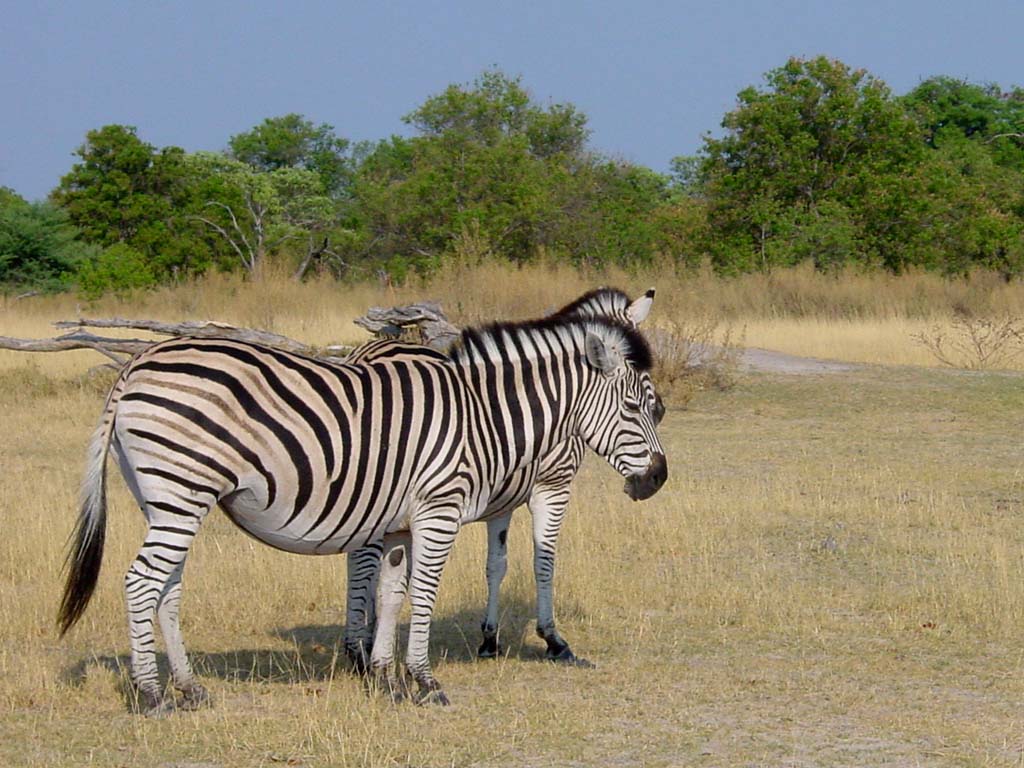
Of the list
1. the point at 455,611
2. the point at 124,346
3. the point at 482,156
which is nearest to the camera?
the point at 455,611

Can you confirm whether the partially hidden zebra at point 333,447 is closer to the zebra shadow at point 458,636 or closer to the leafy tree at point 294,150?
the zebra shadow at point 458,636

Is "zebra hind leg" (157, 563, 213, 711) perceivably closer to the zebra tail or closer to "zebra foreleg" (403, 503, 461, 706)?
the zebra tail

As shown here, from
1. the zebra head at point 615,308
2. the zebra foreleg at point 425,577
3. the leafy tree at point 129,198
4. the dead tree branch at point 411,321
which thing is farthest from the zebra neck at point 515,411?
the leafy tree at point 129,198

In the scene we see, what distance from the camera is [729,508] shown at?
1103 centimetres

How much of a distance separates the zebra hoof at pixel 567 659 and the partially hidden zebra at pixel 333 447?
959 millimetres

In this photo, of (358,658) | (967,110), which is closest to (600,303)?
(358,658)

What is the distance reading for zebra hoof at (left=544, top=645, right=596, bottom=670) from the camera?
23.0 ft

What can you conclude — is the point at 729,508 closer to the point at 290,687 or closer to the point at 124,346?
the point at 290,687

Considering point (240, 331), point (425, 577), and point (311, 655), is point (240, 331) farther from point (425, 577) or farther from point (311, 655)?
point (425, 577)

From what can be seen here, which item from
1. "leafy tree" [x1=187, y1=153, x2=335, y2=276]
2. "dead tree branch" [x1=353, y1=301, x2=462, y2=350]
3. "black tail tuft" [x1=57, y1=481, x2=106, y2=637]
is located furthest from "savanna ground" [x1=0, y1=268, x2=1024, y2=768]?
"leafy tree" [x1=187, y1=153, x2=335, y2=276]

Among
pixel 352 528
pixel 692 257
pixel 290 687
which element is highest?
pixel 692 257

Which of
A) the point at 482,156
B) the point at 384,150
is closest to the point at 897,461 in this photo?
the point at 482,156

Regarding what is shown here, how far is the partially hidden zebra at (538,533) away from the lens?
6887 millimetres

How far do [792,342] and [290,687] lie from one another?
19.0 m
